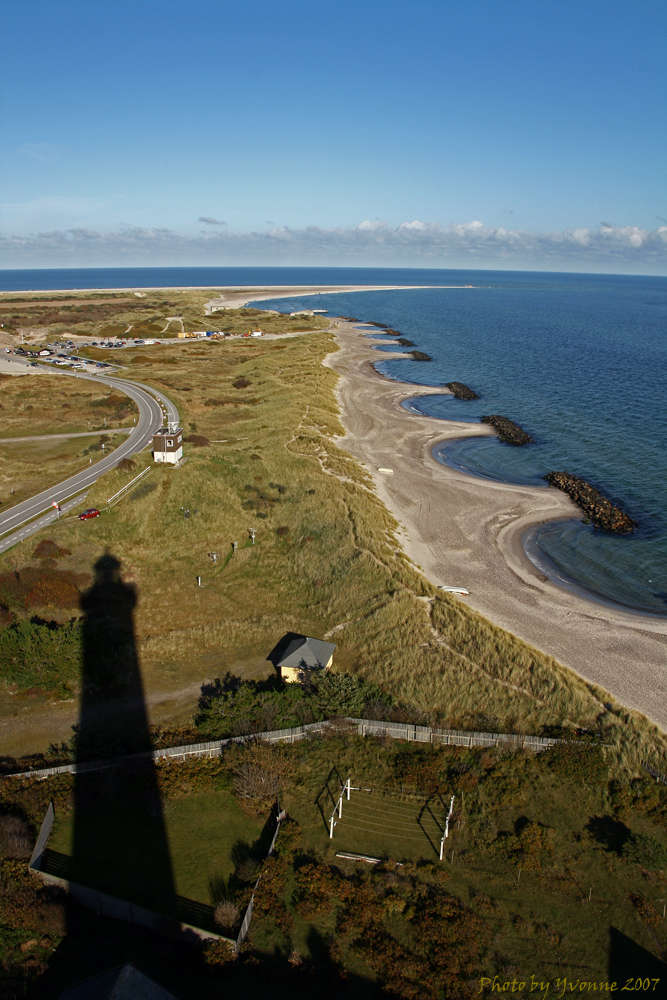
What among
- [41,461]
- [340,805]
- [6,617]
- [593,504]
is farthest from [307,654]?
[41,461]

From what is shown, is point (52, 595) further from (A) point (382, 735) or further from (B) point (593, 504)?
(B) point (593, 504)

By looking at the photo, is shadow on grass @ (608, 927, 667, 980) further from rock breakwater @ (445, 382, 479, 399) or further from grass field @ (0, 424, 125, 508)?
rock breakwater @ (445, 382, 479, 399)

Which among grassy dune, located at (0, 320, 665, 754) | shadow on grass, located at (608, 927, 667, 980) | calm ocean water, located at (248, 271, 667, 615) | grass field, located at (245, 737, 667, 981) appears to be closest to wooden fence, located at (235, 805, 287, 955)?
grass field, located at (245, 737, 667, 981)

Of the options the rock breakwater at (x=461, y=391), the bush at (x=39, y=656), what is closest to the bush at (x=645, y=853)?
the bush at (x=39, y=656)

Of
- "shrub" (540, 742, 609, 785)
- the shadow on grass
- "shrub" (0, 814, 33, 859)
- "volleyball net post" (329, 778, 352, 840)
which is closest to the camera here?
the shadow on grass

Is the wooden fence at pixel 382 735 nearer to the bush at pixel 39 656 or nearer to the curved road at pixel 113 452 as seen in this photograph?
the bush at pixel 39 656

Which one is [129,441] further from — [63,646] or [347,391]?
[347,391]
